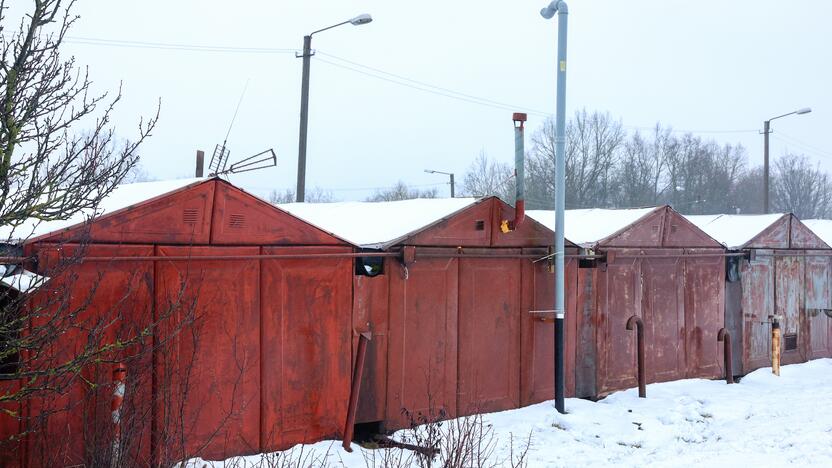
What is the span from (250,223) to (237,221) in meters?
0.14

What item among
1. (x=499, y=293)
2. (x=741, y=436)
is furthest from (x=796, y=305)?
(x=499, y=293)

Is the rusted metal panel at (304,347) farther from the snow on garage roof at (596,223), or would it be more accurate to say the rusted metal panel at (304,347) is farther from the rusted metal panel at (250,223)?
the snow on garage roof at (596,223)

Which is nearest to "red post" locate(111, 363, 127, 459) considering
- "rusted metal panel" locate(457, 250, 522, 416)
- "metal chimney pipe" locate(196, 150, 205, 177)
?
"metal chimney pipe" locate(196, 150, 205, 177)

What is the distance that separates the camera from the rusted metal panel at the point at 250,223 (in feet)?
25.3

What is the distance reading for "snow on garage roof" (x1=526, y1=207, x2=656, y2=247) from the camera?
12.3 m

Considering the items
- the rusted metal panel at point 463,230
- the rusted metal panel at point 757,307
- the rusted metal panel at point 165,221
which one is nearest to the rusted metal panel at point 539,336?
the rusted metal panel at point 463,230

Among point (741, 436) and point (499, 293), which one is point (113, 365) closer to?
point (499, 293)

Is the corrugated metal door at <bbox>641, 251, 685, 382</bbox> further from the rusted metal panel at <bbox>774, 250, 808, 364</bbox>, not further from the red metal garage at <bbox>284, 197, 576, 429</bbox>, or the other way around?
the rusted metal panel at <bbox>774, 250, 808, 364</bbox>

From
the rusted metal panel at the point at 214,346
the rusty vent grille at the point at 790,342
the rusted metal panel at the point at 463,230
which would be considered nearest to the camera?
the rusted metal panel at the point at 214,346

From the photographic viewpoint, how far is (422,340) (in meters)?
9.55

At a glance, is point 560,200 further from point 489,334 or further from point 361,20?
point 361,20

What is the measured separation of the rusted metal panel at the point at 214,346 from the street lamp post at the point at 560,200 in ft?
13.7

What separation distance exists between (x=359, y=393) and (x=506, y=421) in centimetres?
206

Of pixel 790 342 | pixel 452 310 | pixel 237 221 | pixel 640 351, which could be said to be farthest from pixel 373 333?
pixel 790 342
